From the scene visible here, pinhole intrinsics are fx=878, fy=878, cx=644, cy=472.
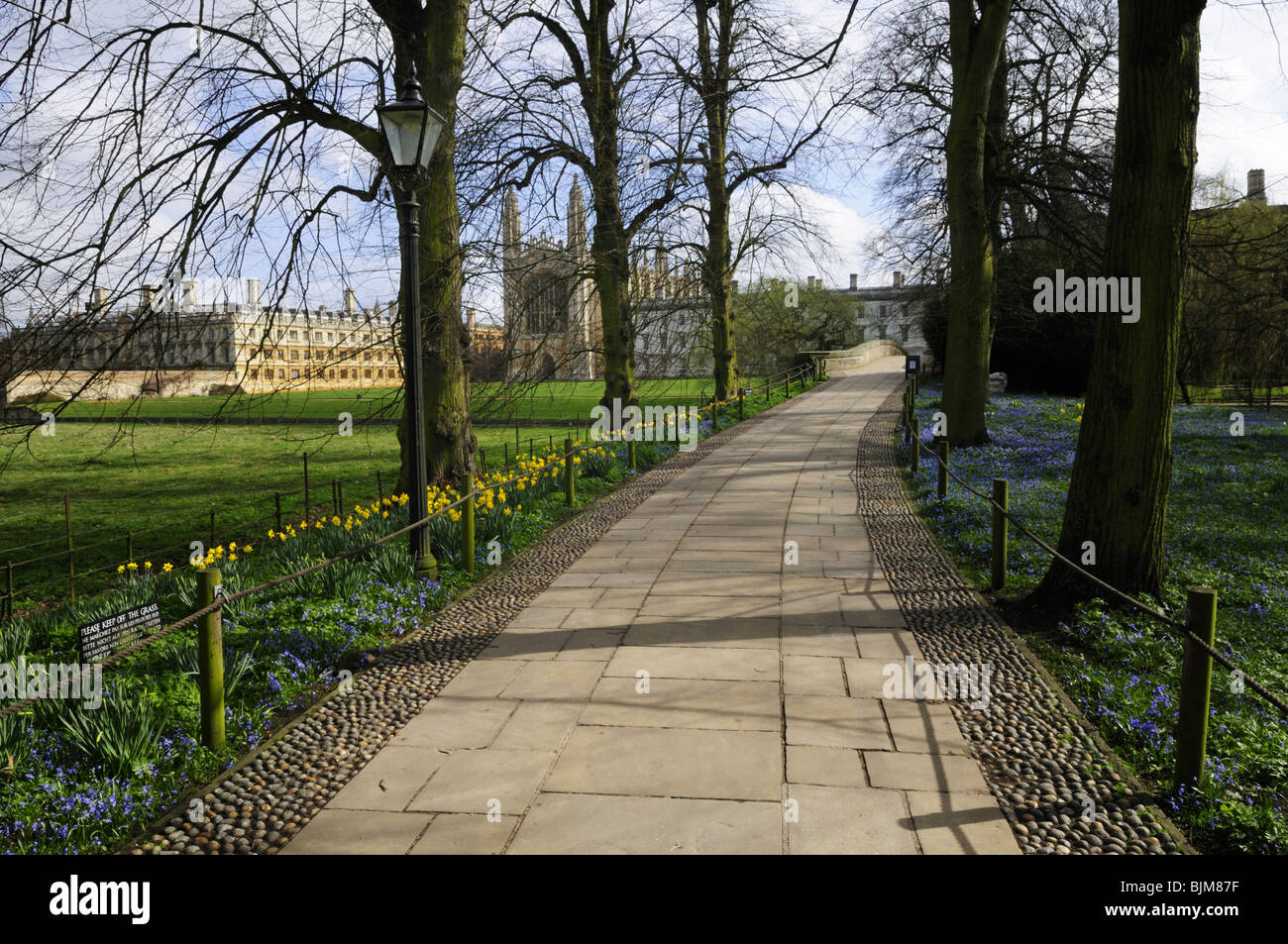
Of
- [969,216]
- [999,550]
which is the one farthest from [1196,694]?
[969,216]

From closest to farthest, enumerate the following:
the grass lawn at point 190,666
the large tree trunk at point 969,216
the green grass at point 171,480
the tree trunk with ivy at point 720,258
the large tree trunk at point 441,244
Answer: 1. the grass lawn at point 190,666
2. the large tree trunk at point 441,244
3. the green grass at point 171,480
4. the large tree trunk at point 969,216
5. the tree trunk with ivy at point 720,258

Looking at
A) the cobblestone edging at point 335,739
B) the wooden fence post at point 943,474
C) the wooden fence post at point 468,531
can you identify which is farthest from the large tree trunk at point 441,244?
the wooden fence post at point 943,474

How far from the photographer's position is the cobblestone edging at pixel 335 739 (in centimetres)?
370

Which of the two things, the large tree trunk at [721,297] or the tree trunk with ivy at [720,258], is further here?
the large tree trunk at [721,297]

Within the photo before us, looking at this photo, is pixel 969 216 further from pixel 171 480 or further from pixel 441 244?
pixel 171 480

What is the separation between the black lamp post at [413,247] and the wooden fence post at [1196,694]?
565 cm

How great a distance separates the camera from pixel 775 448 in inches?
695

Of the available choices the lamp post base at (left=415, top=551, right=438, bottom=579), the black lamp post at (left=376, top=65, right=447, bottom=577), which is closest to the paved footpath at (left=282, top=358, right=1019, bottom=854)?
the lamp post base at (left=415, top=551, right=438, bottom=579)

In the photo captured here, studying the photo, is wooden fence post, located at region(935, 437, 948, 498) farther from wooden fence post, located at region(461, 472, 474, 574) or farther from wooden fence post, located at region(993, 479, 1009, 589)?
wooden fence post, located at region(461, 472, 474, 574)

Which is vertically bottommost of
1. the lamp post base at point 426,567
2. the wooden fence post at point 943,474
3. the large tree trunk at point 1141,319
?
the lamp post base at point 426,567

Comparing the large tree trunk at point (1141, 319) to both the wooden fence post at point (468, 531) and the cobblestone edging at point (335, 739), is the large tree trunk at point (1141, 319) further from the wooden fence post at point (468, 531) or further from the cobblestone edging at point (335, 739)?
the wooden fence post at point (468, 531)

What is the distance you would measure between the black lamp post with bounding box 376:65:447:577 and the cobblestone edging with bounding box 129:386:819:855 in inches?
33.0

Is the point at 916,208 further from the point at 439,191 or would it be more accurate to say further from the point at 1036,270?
the point at 439,191

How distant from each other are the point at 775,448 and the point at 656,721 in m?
13.3
